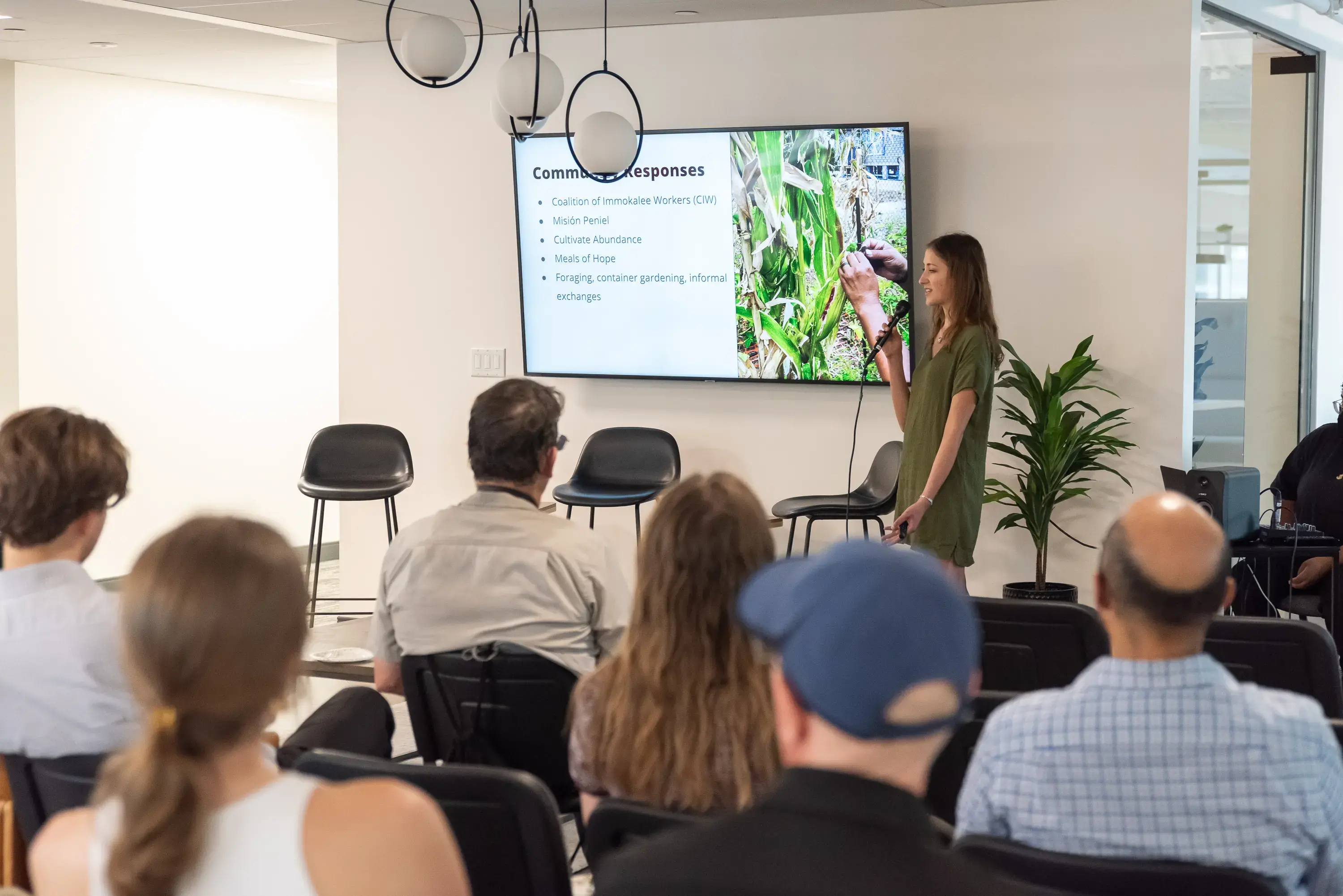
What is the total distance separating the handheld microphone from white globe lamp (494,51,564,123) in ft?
4.35

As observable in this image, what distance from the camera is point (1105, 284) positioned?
5730 mm

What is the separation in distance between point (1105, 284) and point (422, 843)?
4.87 metres

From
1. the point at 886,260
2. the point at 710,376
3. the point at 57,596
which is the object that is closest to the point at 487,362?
the point at 710,376

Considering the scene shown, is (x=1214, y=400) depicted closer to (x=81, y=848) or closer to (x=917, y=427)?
(x=917, y=427)

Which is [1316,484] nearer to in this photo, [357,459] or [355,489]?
[355,489]

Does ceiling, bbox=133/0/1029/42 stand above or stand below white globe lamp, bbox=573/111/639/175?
above

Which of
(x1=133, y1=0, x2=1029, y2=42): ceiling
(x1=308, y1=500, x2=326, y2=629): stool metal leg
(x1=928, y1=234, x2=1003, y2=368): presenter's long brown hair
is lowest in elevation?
(x1=308, y1=500, x2=326, y2=629): stool metal leg

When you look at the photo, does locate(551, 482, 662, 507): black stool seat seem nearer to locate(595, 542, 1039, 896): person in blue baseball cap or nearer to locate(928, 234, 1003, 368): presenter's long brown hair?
locate(928, 234, 1003, 368): presenter's long brown hair

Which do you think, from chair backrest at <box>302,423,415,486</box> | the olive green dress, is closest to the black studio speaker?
the olive green dress

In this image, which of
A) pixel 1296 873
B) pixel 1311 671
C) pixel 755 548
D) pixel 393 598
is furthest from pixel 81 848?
pixel 1311 671

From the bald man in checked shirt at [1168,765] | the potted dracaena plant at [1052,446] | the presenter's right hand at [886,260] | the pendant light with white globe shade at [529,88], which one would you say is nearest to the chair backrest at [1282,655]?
the bald man in checked shirt at [1168,765]

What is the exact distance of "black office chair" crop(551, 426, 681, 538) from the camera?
623 cm

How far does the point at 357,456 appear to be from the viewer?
6648 mm

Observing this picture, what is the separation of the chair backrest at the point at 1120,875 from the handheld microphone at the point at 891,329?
130 inches
